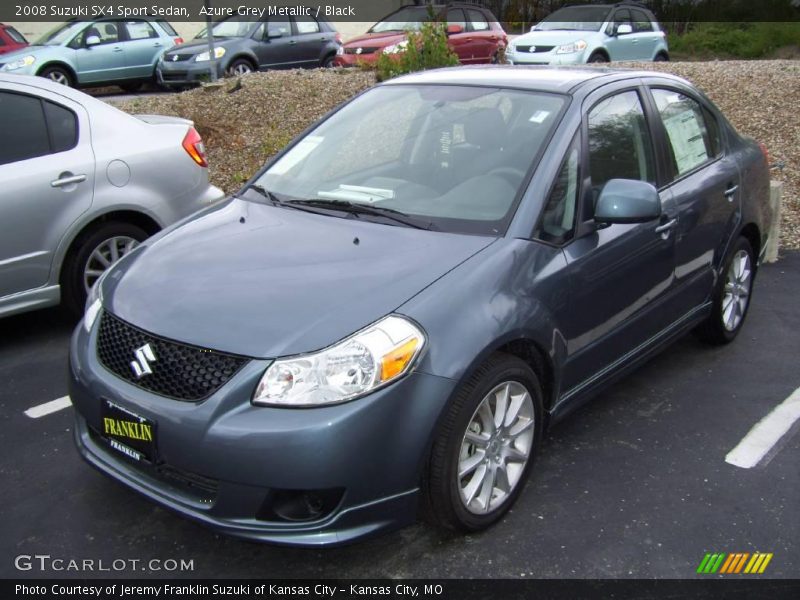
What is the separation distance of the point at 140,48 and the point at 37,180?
12314mm

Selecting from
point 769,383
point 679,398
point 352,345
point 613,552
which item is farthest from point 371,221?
point 769,383

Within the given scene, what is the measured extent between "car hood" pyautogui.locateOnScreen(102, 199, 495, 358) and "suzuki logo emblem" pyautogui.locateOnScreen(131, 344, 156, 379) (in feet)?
0.24

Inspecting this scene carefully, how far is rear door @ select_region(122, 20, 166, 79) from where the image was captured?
16094 millimetres

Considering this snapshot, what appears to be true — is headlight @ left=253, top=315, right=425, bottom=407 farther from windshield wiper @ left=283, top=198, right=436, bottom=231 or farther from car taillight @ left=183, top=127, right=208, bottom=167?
car taillight @ left=183, top=127, right=208, bottom=167

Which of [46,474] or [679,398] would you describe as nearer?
[46,474]

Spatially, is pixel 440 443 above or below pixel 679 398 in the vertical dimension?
above

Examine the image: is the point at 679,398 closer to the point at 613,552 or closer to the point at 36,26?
the point at 613,552

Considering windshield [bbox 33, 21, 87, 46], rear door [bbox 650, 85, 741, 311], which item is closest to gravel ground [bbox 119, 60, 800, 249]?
rear door [bbox 650, 85, 741, 311]

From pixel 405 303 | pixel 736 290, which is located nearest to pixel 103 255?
pixel 405 303

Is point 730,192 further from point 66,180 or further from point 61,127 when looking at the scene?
point 61,127

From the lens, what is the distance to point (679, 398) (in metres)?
4.46

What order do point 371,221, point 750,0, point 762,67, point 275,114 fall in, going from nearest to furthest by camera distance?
point 371,221
point 275,114
point 762,67
point 750,0

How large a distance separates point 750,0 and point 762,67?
10967mm

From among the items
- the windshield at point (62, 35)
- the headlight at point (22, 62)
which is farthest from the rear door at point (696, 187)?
the windshield at point (62, 35)
